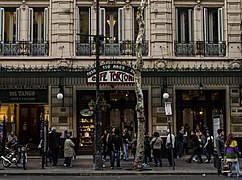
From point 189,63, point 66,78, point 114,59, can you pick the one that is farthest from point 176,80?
point 66,78

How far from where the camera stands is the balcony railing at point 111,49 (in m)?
25.7

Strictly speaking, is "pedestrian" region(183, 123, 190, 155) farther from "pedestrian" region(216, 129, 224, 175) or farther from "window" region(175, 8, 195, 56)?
"pedestrian" region(216, 129, 224, 175)

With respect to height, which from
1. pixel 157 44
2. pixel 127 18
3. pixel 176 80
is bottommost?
pixel 176 80

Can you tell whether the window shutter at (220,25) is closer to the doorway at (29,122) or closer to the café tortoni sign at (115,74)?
the café tortoni sign at (115,74)

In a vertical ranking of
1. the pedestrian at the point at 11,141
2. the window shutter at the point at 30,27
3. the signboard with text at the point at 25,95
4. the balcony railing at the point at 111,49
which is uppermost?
the window shutter at the point at 30,27

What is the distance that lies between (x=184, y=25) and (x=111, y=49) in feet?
15.3

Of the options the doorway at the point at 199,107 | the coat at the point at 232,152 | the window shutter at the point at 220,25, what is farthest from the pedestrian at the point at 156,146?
the window shutter at the point at 220,25

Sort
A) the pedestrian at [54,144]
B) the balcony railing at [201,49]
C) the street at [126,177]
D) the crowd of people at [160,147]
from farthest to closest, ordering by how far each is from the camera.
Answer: the balcony railing at [201,49], the pedestrian at [54,144], the crowd of people at [160,147], the street at [126,177]

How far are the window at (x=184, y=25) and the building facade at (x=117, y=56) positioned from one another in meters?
0.06

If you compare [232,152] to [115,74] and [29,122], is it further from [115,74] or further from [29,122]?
[29,122]

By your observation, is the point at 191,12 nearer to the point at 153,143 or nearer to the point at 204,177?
the point at 153,143

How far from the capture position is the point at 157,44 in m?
25.5

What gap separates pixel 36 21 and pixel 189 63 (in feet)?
30.5

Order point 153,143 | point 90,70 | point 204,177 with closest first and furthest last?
1. point 204,177
2. point 153,143
3. point 90,70
